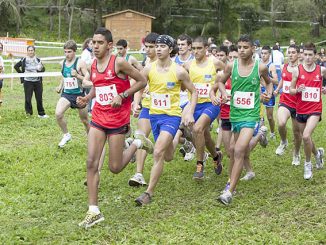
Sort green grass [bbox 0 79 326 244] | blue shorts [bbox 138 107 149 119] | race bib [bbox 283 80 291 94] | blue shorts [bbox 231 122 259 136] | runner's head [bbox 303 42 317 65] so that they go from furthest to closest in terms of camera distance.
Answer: race bib [bbox 283 80 291 94]
runner's head [bbox 303 42 317 65]
blue shorts [bbox 138 107 149 119]
blue shorts [bbox 231 122 259 136]
green grass [bbox 0 79 326 244]

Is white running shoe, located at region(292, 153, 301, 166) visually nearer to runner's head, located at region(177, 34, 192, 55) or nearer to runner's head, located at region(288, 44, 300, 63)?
runner's head, located at region(288, 44, 300, 63)

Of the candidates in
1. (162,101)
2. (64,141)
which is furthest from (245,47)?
(64,141)

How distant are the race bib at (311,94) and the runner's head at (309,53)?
0.42 metres

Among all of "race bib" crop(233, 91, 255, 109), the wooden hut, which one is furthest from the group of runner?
the wooden hut

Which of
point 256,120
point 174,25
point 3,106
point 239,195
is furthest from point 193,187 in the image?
point 174,25

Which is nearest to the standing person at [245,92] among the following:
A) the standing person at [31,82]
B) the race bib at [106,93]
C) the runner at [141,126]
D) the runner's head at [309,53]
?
the runner at [141,126]

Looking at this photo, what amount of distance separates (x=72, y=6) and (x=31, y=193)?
4201 centimetres

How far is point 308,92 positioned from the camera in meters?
8.96

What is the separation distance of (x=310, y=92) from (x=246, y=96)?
5.98 feet

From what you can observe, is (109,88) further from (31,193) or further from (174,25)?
(174,25)

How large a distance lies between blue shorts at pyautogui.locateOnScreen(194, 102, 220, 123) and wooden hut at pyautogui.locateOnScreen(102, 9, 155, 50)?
32294 millimetres

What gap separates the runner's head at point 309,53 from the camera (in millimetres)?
8896

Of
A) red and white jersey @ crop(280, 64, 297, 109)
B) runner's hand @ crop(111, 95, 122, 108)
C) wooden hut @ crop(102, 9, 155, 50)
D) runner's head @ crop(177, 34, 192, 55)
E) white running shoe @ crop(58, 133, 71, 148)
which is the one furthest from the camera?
wooden hut @ crop(102, 9, 155, 50)

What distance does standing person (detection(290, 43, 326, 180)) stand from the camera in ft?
29.1
